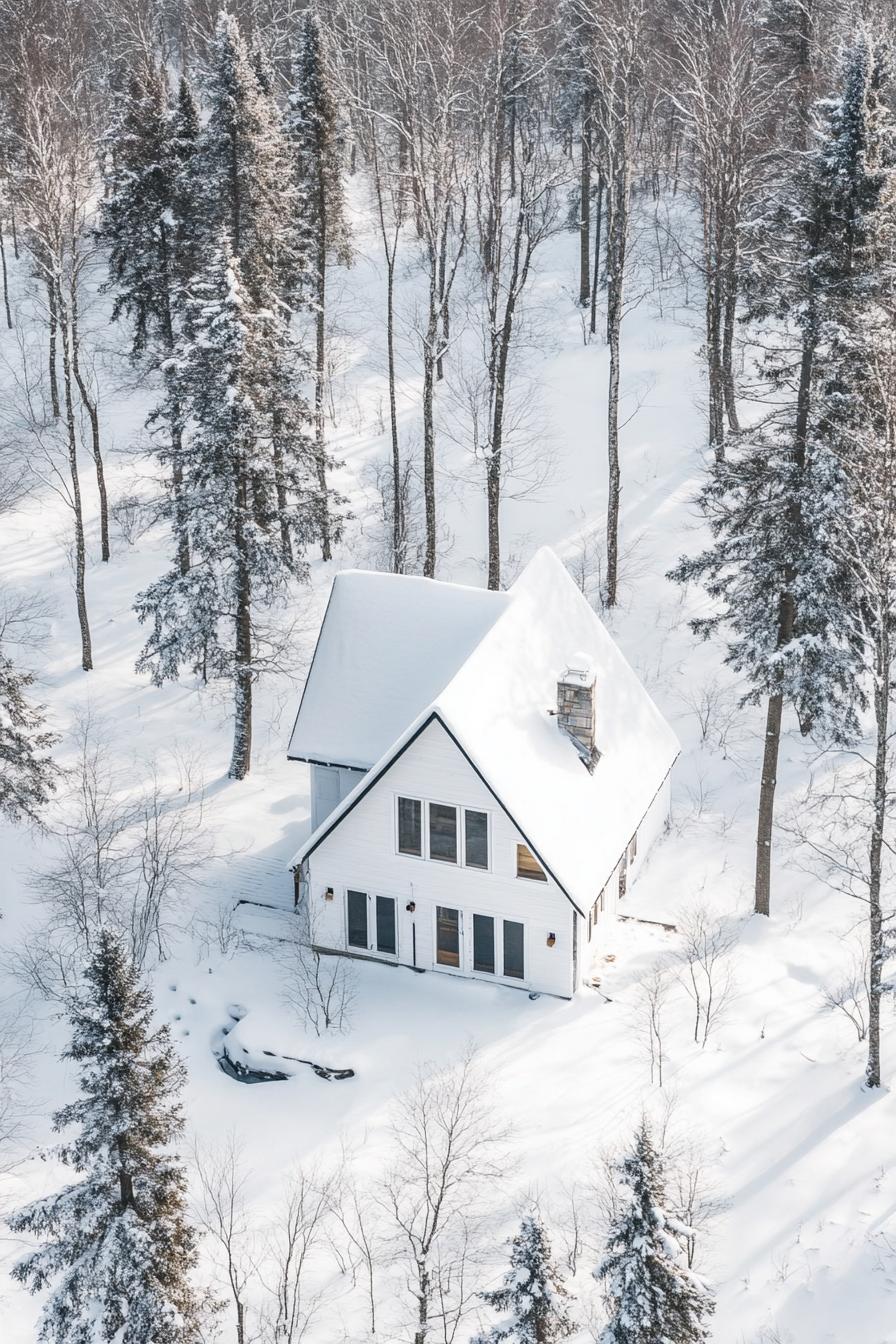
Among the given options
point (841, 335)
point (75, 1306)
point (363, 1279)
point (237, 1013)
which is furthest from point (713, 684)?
point (75, 1306)

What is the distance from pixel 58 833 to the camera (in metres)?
24.8

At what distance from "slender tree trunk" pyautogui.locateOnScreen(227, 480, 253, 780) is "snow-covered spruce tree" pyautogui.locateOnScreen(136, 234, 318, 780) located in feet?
0.09

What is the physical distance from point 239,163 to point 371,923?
1881cm

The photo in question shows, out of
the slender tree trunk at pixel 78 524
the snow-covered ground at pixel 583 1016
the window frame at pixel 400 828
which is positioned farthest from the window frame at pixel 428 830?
the slender tree trunk at pixel 78 524

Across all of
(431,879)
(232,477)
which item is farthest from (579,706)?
(232,477)

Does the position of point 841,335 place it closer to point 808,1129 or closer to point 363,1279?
point 808,1129

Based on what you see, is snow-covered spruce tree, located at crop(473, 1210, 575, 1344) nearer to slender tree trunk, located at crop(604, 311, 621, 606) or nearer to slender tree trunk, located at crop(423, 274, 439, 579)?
slender tree trunk, located at crop(423, 274, 439, 579)

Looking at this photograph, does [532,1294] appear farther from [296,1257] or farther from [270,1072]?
[270,1072]

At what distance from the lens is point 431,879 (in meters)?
21.6

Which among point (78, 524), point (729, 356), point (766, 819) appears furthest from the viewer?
point (729, 356)

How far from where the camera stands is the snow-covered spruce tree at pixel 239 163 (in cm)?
2752

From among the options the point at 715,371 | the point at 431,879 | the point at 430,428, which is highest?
the point at 715,371

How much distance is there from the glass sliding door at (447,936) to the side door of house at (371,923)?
2.80 feet

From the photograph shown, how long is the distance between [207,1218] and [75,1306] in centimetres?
337
